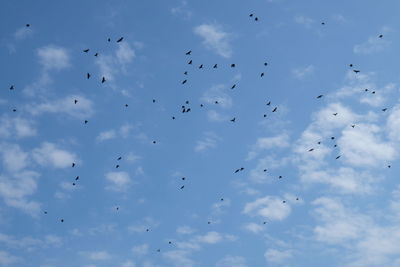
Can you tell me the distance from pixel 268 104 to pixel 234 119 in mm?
6212

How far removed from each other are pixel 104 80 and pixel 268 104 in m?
16.4

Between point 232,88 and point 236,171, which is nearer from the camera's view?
point 232,88

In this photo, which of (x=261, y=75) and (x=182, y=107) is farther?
(x=182, y=107)

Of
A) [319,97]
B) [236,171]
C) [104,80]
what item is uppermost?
[104,80]

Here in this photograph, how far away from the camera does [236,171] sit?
160 feet

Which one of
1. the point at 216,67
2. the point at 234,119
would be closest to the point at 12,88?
the point at 216,67

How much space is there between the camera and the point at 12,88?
44.1m

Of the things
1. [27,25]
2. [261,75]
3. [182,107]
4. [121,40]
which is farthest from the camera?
[182,107]

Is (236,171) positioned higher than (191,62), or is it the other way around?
(191,62)

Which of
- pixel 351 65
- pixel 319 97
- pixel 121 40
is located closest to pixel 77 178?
pixel 121 40

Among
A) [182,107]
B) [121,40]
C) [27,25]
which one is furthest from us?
[182,107]

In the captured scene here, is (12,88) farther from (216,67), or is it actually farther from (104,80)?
Result: (216,67)

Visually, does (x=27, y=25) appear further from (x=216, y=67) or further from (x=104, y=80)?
(x=216, y=67)

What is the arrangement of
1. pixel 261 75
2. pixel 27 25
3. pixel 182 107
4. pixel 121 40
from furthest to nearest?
pixel 182 107 < pixel 261 75 < pixel 121 40 < pixel 27 25
